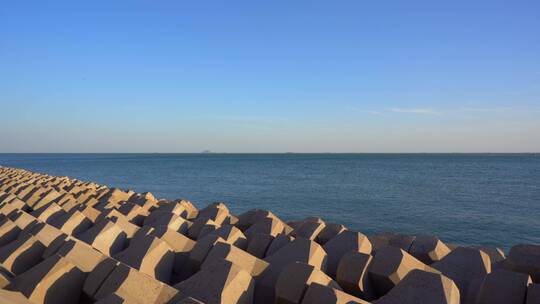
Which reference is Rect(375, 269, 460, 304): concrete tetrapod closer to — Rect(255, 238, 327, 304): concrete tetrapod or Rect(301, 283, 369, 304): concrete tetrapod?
Rect(301, 283, 369, 304): concrete tetrapod

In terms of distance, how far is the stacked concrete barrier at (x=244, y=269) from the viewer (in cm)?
325

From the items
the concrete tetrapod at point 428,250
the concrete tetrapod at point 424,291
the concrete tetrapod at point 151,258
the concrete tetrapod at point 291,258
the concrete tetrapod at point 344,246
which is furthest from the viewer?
the concrete tetrapod at point 428,250

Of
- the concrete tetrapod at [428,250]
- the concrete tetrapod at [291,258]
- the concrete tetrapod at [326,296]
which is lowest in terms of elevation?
the concrete tetrapod at [428,250]

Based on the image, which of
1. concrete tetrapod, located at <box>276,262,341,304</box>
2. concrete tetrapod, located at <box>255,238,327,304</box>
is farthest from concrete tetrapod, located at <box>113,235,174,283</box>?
concrete tetrapod, located at <box>276,262,341,304</box>

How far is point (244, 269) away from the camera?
3770 mm

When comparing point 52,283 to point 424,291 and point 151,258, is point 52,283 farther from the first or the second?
point 424,291

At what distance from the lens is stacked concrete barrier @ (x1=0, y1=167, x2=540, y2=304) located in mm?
3248

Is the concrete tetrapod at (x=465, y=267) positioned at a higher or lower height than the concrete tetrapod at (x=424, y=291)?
lower

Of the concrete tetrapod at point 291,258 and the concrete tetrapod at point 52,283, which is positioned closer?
the concrete tetrapod at point 52,283

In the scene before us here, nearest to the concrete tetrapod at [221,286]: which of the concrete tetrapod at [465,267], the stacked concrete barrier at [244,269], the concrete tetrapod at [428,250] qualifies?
the stacked concrete barrier at [244,269]

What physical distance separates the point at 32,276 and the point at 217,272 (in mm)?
1651

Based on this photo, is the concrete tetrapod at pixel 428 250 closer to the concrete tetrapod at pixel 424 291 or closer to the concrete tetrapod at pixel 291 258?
the concrete tetrapod at pixel 291 258

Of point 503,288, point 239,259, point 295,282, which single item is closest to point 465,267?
point 503,288

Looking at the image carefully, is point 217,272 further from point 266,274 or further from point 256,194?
point 256,194
